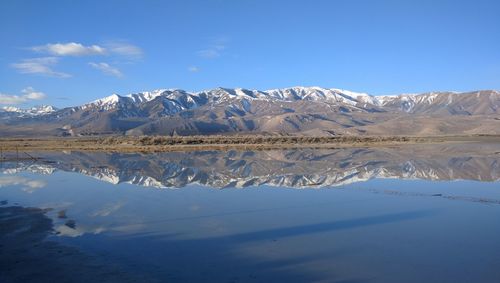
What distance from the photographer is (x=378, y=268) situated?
10.4m

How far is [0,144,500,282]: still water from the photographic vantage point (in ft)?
33.6

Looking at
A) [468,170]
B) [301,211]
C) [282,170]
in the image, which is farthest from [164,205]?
[468,170]

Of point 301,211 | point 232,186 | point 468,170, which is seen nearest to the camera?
point 301,211

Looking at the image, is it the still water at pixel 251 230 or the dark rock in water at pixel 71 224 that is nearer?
the still water at pixel 251 230

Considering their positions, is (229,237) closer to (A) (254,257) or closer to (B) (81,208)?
(A) (254,257)

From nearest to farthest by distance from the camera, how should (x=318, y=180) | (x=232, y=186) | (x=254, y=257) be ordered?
(x=254, y=257) → (x=232, y=186) → (x=318, y=180)

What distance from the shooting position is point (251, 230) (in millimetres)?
14266

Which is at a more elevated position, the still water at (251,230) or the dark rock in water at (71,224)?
the dark rock in water at (71,224)

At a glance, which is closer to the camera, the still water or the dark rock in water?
the still water

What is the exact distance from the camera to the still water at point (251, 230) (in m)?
10.2

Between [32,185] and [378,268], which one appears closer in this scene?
[378,268]

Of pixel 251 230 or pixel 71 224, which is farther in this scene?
pixel 71 224

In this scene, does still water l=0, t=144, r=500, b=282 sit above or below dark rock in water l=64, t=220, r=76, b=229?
below

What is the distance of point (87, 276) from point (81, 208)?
29.9 ft
